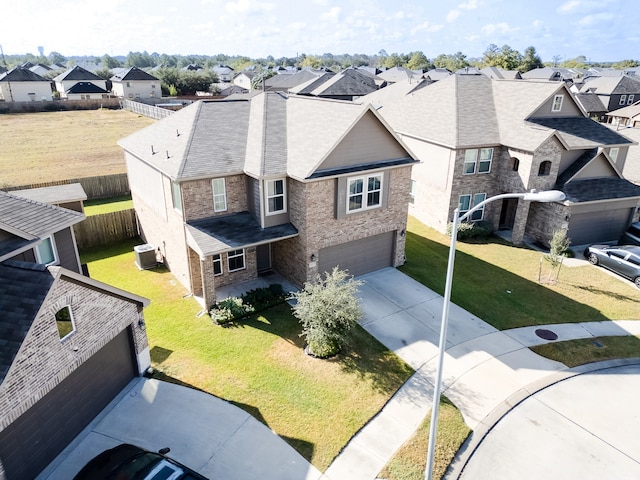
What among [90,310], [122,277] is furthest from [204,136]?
[90,310]

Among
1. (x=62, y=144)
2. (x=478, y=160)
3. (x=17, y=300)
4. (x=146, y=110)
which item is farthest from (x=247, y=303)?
(x=146, y=110)

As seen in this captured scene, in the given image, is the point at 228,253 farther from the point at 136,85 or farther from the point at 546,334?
the point at 136,85

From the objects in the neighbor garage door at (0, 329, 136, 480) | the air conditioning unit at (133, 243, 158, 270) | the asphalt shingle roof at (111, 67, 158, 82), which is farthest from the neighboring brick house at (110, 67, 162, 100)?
the neighbor garage door at (0, 329, 136, 480)

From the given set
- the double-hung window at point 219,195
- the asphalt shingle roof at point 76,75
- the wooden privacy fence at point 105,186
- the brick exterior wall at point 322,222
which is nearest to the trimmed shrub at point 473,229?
the brick exterior wall at point 322,222

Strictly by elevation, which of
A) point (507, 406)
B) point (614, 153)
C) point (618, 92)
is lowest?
point (507, 406)

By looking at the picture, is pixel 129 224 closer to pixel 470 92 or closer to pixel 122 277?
pixel 122 277

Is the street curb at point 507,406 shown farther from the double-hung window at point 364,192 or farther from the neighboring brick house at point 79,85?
the neighboring brick house at point 79,85
